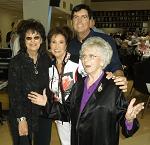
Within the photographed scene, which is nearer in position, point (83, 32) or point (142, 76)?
point (83, 32)

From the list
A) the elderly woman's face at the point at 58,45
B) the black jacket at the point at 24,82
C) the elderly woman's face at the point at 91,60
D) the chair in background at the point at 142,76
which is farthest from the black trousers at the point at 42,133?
the chair in background at the point at 142,76

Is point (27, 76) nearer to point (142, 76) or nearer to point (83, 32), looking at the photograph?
point (83, 32)

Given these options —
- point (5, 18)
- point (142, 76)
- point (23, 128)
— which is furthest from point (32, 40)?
point (5, 18)

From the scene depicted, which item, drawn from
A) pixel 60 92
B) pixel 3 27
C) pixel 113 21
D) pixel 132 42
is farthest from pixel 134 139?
pixel 113 21

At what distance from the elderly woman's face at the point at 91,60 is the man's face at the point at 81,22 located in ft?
2.71

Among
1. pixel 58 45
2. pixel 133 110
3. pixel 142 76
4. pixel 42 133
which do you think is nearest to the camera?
pixel 133 110

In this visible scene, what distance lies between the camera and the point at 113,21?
19.2 meters

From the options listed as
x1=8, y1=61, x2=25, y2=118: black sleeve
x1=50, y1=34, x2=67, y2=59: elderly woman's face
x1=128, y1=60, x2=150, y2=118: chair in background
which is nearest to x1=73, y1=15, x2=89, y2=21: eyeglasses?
x1=50, y1=34, x2=67, y2=59: elderly woman's face

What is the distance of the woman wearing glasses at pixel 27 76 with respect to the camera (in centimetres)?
283

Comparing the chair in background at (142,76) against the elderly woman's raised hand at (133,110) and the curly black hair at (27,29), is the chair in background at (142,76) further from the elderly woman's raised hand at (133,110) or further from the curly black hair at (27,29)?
the elderly woman's raised hand at (133,110)

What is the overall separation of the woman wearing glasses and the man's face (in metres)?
0.32

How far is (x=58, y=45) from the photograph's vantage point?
2.78m

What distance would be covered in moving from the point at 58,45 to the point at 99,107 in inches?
34.8

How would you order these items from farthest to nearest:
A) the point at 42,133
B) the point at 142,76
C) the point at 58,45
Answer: the point at 142,76
the point at 42,133
the point at 58,45
